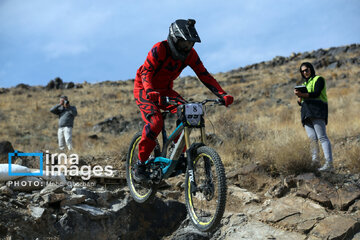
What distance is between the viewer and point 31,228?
5.71 metres

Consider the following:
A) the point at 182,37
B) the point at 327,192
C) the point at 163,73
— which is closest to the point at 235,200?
the point at 327,192

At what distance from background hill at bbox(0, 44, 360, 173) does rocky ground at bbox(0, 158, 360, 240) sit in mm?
691

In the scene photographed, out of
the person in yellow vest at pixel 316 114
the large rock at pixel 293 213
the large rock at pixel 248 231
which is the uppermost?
the person in yellow vest at pixel 316 114

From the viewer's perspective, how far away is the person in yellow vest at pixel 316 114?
7449 millimetres

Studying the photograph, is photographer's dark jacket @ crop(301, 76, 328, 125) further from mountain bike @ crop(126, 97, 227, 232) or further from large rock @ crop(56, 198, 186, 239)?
mountain bike @ crop(126, 97, 227, 232)

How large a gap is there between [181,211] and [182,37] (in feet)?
12.6

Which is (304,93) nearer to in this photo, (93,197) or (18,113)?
(93,197)

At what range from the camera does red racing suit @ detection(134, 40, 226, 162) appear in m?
5.15

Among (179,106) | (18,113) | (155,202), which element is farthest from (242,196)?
(18,113)

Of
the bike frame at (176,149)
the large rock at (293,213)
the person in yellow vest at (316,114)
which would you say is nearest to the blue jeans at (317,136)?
the person in yellow vest at (316,114)

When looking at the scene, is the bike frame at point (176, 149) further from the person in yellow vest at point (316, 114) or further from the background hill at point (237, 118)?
the person in yellow vest at point (316, 114)

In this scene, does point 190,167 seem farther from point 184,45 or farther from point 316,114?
point 316,114

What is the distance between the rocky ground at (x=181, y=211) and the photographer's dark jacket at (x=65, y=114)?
5089 mm

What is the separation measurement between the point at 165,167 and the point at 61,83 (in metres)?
37.6
